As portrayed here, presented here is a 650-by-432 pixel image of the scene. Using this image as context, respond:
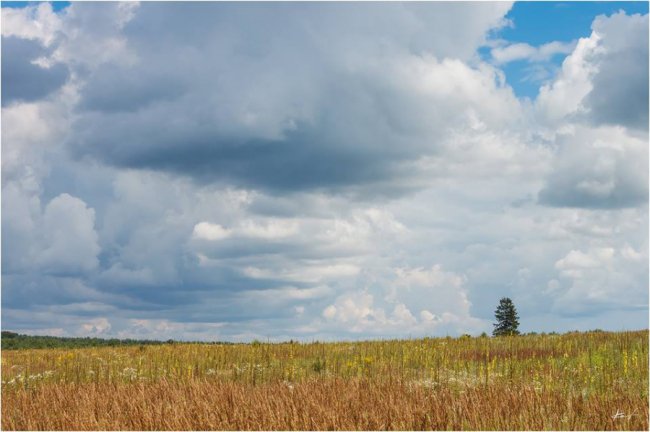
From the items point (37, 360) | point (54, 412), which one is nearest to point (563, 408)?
point (54, 412)

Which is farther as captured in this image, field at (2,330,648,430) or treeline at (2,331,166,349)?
treeline at (2,331,166,349)

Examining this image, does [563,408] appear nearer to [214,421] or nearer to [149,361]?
[214,421]

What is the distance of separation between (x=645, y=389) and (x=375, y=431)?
277 inches

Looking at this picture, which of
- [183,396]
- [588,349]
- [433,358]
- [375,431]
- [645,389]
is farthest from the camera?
[588,349]

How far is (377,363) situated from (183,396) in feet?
26.9

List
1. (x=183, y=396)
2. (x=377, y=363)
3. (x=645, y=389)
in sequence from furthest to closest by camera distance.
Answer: (x=377, y=363) < (x=645, y=389) < (x=183, y=396)

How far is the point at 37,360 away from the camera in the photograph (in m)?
22.8

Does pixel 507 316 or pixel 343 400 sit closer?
pixel 343 400

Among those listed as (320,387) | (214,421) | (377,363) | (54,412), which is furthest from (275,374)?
(214,421)

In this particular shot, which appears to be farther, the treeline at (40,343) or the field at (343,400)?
the treeline at (40,343)

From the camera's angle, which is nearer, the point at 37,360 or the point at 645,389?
the point at 645,389

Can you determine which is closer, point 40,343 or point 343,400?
point 343,400

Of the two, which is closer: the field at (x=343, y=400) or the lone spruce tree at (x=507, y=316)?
the field at (x=343, y=400)

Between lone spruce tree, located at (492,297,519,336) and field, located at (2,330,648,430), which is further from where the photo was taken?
lone spruce tree, located at (492,297,519,336)
